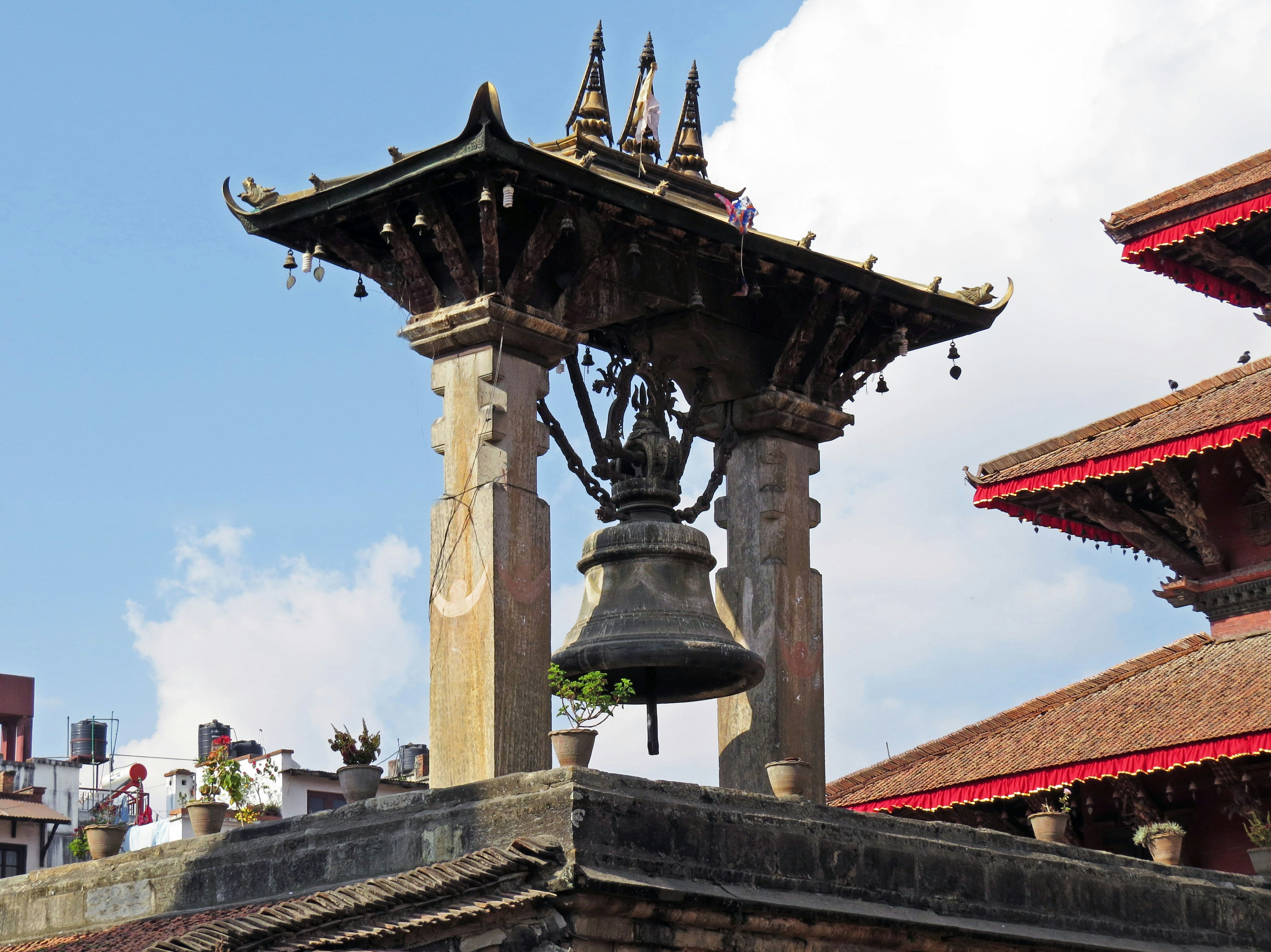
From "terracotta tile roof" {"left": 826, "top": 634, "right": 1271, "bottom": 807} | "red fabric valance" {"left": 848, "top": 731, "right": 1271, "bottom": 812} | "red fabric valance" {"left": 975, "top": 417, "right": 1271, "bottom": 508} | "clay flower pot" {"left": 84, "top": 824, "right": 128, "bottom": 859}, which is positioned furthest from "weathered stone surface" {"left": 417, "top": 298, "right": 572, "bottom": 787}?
"red fabric valance" {"left": 975, "top": 417, "right": 1271, "bottom": 508}

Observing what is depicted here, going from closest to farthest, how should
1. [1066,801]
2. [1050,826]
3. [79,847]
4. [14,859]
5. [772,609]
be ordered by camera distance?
[772,609]
[1050,826]
[79,847]
[1066,801]
[14,859]

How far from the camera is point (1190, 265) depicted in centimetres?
2580

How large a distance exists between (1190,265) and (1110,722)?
6.98m

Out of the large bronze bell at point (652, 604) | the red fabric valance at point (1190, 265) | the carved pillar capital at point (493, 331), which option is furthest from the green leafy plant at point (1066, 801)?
the carved pillar capital at point (493, 331)

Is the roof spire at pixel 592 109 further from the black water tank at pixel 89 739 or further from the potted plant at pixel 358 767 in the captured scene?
the black water tank at pixel 89 739

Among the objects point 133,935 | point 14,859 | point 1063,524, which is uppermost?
point 1063,524

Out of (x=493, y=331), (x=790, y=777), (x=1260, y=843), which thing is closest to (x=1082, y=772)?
(x=1260, y=843)

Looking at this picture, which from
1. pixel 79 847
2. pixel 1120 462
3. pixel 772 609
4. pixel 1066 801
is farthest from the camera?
pixel 1120 462

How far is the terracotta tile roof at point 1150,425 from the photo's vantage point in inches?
893

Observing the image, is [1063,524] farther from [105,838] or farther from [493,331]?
[105,838]

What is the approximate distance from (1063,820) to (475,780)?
5061 millimetres

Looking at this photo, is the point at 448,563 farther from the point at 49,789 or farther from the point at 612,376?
the point at 49,789

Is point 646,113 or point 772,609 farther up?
point 646,113

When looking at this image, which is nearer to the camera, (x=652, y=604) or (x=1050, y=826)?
(x=652, y=604)
